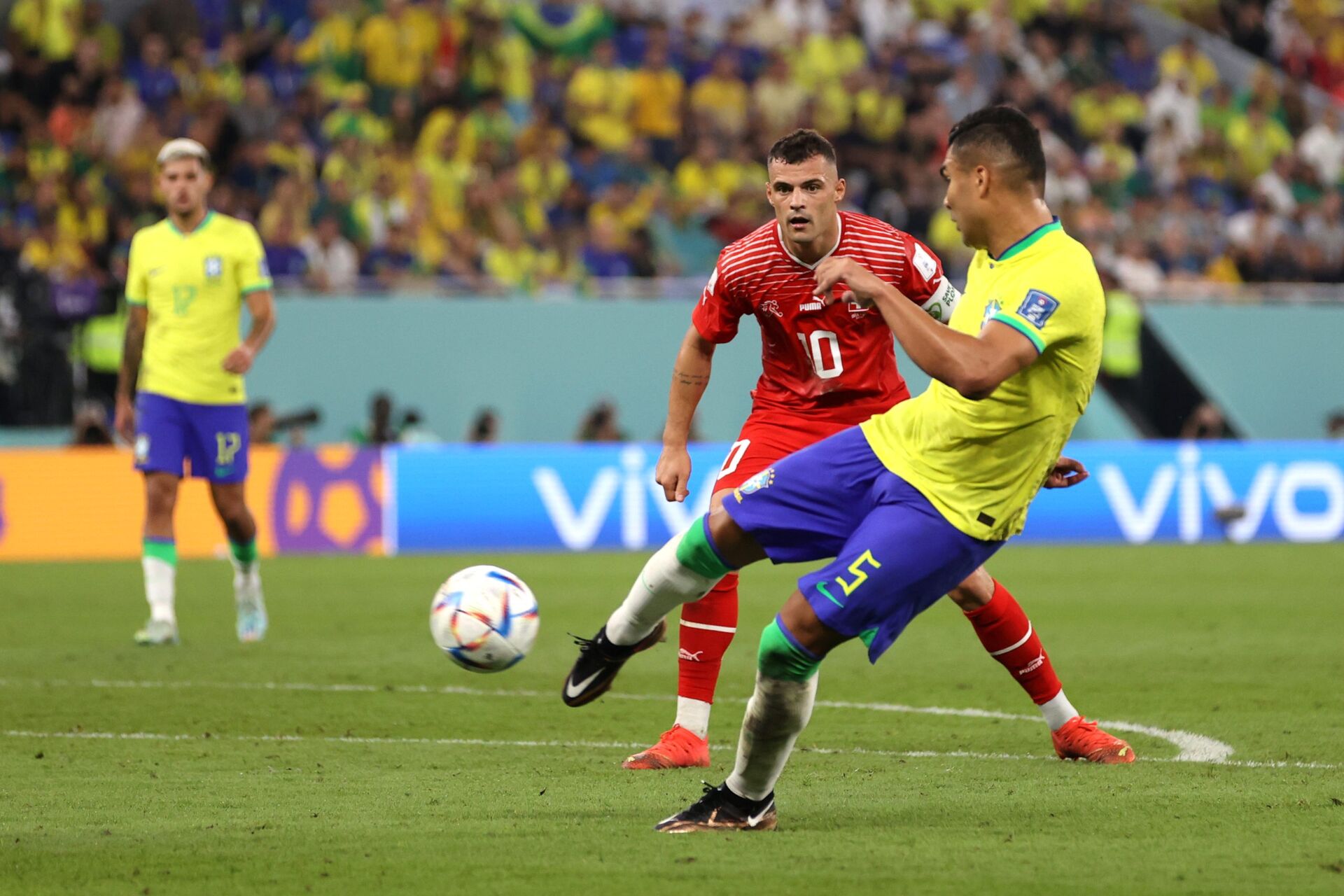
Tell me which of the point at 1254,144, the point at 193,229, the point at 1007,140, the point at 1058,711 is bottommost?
the point at 1058,711

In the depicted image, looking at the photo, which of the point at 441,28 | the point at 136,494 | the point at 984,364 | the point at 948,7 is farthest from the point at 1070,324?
the point at 948,7

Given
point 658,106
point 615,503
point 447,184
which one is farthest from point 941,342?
point 658,106

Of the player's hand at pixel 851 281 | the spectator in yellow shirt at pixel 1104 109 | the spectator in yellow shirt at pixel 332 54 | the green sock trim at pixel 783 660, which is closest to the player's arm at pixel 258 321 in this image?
the green sock trim at pixel 783 660

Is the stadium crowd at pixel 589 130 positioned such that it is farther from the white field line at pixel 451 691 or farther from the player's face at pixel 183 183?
the white field line at pixel 451 691

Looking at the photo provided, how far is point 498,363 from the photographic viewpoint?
18844 mm

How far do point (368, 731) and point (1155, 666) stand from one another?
4262mm

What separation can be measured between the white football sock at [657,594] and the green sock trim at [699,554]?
0.02 m

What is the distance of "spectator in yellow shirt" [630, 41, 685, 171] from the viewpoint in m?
21.0

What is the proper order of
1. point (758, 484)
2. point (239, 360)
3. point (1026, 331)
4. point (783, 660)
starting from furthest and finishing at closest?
point (239, 360)
point (758, 484)
point (783, 660)
point (1026, 331)

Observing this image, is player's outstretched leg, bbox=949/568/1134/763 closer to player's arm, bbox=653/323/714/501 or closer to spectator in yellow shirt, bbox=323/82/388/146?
player's arm, bbox=653/323/714/501

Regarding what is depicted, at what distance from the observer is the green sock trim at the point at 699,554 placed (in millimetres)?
5730

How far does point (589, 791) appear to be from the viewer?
5.85 m

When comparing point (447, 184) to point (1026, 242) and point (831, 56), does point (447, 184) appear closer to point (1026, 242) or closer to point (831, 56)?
point (831, 56)

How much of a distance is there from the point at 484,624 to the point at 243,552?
4.28 meters
